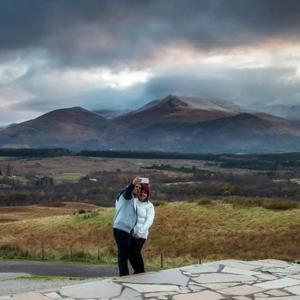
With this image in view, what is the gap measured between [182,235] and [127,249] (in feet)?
84.6

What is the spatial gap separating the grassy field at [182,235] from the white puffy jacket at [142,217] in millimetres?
14811

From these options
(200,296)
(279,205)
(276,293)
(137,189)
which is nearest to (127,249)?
(137,189)

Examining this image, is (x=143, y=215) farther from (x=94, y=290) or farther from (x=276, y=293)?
(x=276, y=293)

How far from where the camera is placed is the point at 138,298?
879 centimetres

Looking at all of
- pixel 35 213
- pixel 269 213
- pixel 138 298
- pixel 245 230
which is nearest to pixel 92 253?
pixel 245 230

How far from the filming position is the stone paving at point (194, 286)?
895cm

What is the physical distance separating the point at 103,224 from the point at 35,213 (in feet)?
111

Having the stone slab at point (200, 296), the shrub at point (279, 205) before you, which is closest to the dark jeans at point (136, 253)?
the stone slab at point (200, 296)

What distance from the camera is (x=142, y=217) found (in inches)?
385

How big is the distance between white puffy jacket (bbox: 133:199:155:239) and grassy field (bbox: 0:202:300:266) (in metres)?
14.8

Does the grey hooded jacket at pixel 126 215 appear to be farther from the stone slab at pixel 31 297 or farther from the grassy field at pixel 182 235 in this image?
the grassy field at pixel 182 235

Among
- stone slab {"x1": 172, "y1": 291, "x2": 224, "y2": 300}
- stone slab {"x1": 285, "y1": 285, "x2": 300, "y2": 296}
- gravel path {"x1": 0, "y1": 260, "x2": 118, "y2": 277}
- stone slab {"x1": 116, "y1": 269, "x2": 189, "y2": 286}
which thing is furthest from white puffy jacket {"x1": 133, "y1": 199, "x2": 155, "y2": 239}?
gravel path {"x1": 0, "y1": 260, "x2": 118, "y2": 277}

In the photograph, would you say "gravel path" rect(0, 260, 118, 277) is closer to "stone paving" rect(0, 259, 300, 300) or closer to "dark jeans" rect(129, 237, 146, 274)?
"dark jeans" rect(129, 237, 146, 274)

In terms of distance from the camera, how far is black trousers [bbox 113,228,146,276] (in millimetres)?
9883
